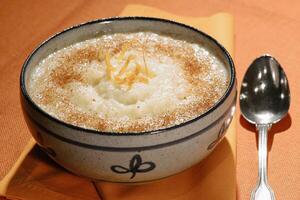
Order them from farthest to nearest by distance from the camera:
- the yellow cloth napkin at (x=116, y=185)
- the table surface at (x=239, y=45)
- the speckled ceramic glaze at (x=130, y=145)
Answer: the table surface at (x=239, y=45) → the yellow cloth napkin at (x=116, y=185) → the speckled ceramic glaze at (x=130, y=145)

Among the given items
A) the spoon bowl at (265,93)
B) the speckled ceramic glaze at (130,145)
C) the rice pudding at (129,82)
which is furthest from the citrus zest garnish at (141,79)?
the spoon bowl at (265,93)

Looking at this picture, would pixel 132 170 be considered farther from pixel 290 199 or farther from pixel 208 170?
pixel 290 199

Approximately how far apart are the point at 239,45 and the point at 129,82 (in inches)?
20.4

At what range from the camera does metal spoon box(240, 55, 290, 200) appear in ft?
3.46

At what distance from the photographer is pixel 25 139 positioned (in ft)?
3.51

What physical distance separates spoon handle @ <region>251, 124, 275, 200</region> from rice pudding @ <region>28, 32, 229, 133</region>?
0.51 feet

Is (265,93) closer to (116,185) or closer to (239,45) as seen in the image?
(239,45)

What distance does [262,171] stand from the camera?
0.94 metres

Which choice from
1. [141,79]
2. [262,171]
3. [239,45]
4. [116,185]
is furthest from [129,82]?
[239,45]

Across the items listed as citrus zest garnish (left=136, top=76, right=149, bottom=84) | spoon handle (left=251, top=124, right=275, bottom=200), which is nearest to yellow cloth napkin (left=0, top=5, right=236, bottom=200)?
spoon handle (left=251, top=124, right=275, bottom=200)

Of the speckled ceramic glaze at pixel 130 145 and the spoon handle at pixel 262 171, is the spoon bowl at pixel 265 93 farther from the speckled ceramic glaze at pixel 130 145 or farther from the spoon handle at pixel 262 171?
the speckled ceramic glaze at pixel 130 145

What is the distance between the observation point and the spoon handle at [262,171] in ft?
2.94

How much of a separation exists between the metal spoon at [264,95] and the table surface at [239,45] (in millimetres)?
22

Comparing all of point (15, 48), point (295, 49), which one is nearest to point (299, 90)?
point (295, 49)
